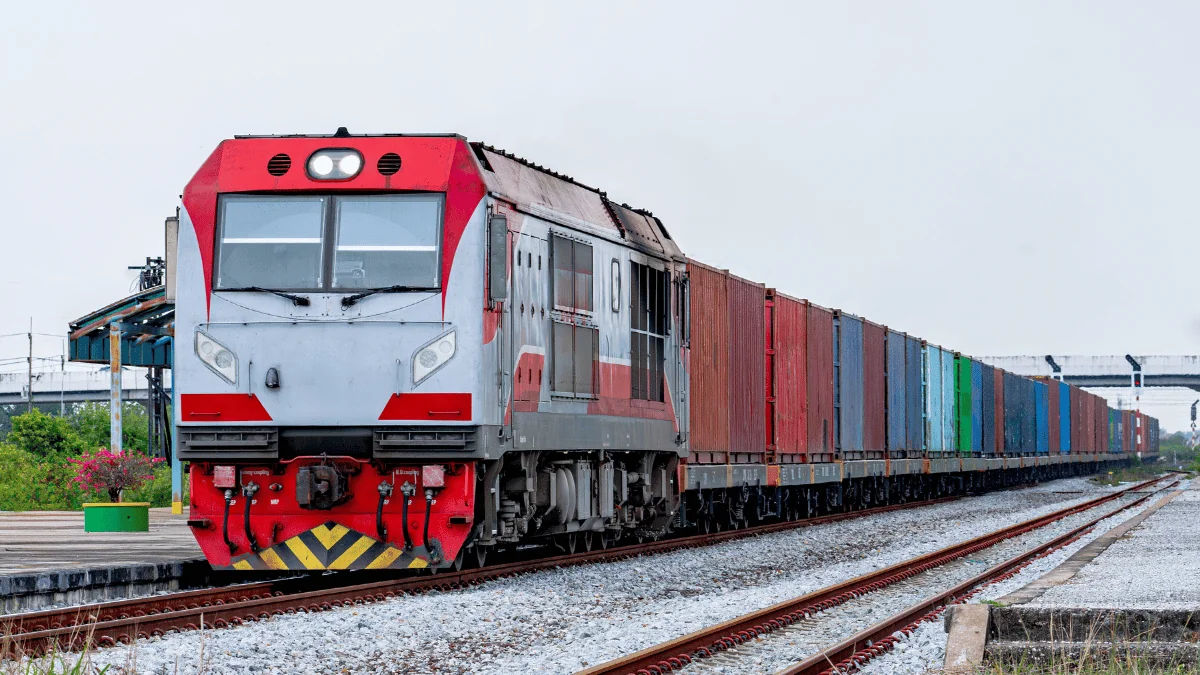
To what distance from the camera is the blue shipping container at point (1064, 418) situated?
58219 millimetres

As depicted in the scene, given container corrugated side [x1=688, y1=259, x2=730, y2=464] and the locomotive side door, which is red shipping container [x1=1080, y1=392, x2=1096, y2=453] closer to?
container corrugated side [x1=688, y1=259, x2=730, y2=464]

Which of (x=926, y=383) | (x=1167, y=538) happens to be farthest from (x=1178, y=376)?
(x=1167, y=538)

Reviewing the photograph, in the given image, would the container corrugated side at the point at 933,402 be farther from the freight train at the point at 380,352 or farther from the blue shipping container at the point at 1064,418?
the blue shipping container at the point at 1064,418

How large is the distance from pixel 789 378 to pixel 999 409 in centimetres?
2237

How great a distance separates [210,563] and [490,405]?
2665 millimetres

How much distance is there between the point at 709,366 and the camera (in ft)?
65.9

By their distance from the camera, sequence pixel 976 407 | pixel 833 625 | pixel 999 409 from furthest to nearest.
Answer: pixel 999 409
pixel 976 407
pixel 833 625

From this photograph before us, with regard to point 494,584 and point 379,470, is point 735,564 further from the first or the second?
point 379,470

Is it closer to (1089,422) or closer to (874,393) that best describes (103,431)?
(1089,422)

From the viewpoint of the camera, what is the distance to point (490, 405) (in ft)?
40.6

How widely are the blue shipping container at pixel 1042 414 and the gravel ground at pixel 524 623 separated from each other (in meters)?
36.9

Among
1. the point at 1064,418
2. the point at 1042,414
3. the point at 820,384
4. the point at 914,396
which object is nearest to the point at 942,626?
the point at 820,384

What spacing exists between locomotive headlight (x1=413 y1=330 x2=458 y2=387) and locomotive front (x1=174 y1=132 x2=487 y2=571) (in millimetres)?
12

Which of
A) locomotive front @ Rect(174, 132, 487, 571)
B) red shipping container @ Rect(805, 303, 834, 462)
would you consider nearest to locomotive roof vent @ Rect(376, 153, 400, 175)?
locomotive front @ Rect(174, 132, 487, 571)
